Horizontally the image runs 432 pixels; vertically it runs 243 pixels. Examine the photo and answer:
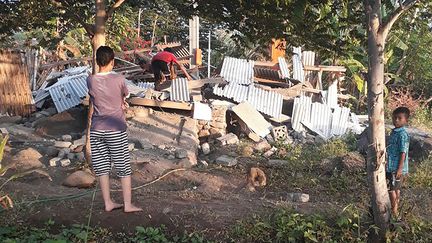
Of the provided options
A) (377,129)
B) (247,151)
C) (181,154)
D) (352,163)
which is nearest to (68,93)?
(181,154)

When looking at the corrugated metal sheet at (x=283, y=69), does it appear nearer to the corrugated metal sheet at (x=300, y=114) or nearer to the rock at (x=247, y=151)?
the corrugated metal sheet at (x=300, y=114)

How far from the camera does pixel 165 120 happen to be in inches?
402

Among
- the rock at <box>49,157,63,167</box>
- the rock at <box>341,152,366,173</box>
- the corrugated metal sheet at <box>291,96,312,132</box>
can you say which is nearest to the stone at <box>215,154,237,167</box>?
the rock at <box>341,152,366,173</box>

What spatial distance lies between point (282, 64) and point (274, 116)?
2.33 m

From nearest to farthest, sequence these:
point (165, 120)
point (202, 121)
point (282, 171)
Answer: point (282, 171) < point (165, 120) < point (202, 121)

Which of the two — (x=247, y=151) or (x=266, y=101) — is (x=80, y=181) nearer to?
(x=247, y=151)

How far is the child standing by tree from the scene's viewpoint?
4.87 m

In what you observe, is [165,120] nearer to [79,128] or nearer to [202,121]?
[202,121]

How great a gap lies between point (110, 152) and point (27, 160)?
3314 mm

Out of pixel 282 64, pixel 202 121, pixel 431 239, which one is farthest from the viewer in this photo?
pixel 282 64

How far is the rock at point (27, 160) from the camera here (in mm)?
6898

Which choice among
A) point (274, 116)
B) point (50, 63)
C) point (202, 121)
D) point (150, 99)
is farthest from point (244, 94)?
point (50, 63)

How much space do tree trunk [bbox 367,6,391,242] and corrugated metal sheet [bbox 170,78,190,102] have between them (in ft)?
23.6

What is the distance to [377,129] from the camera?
4.07 metres
